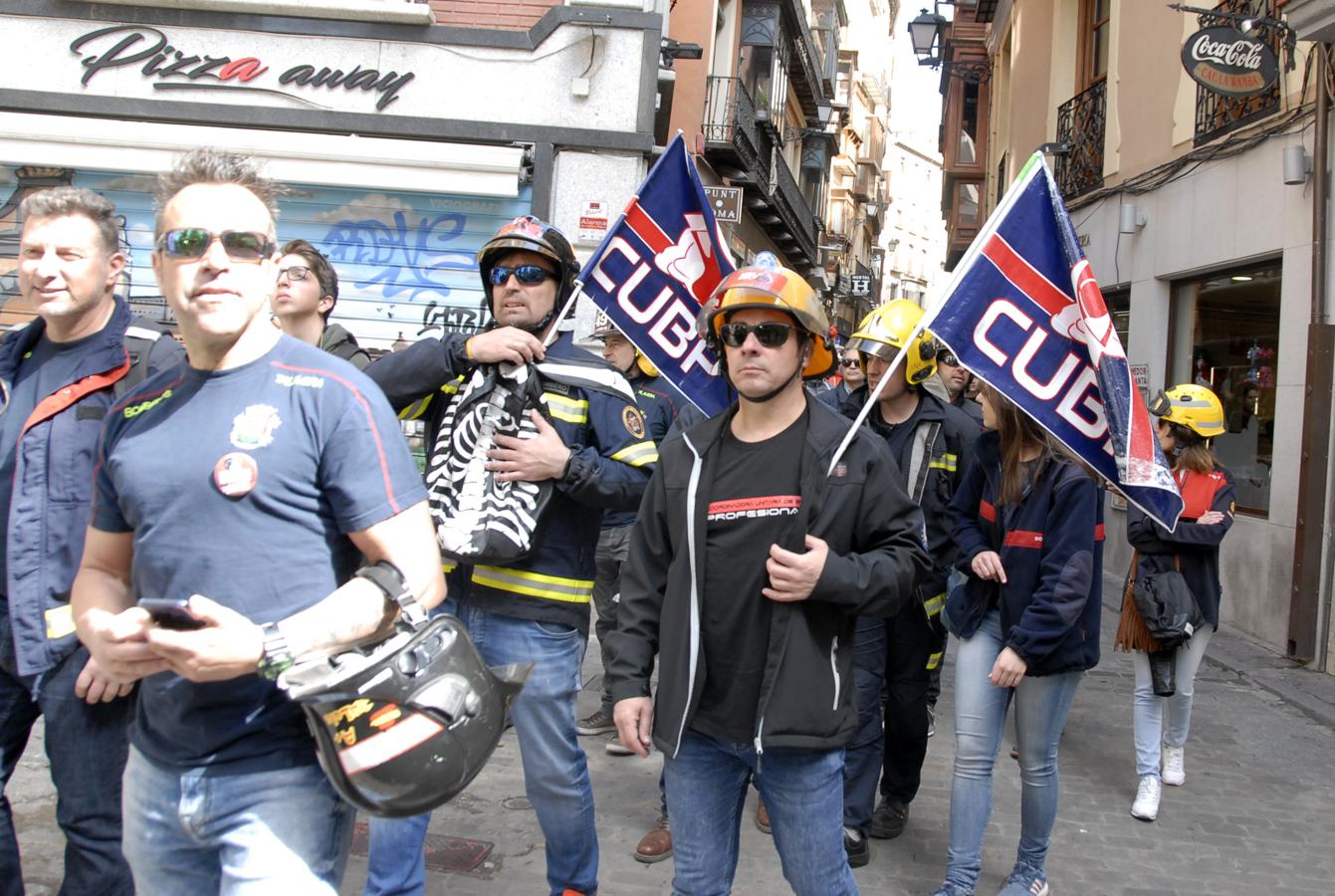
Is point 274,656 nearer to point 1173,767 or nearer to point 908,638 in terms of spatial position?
point 908,638

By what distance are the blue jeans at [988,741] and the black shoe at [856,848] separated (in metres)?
0.55

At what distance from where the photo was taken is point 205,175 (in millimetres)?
2197

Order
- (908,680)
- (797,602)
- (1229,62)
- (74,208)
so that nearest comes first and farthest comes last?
(797,602) < (74,208) < (908,680) < (1229,62)

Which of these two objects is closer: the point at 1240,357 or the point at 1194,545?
the point at 1194,545

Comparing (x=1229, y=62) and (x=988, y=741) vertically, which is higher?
(x=1229, y=62)

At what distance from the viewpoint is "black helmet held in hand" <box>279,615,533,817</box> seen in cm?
190

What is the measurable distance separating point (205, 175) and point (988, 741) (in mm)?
3041

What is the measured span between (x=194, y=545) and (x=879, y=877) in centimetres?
319

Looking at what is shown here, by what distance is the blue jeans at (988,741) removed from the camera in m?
3.87

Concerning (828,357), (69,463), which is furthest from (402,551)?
(828,357)

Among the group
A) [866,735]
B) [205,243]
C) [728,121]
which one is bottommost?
[866,735]

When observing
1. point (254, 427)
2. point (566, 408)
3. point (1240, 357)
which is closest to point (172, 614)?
point (254, 427)

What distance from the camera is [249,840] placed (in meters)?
2.05

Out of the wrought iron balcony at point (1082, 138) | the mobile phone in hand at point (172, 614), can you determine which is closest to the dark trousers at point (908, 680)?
the mobile phone in hand at point (172, 614)
